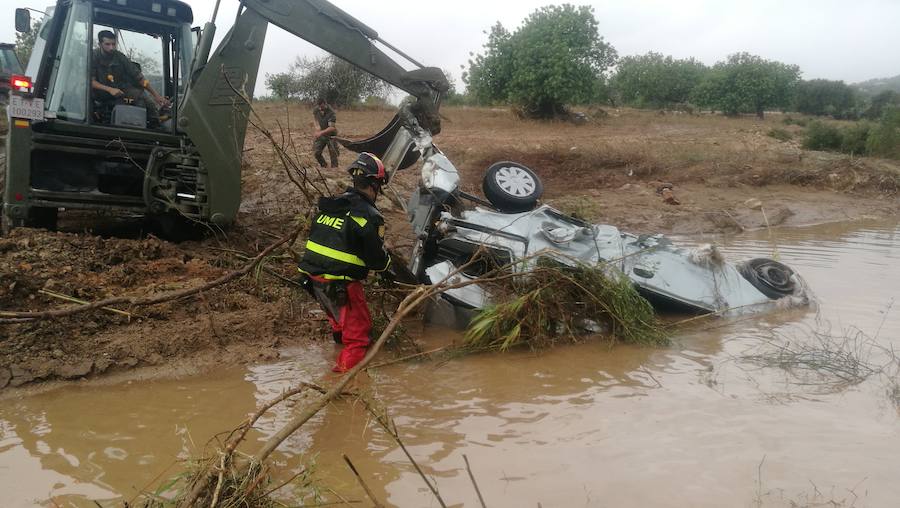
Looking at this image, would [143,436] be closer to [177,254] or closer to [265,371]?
[265,371]

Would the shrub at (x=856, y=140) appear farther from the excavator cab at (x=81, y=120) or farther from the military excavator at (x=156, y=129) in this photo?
the excavator cab at (x=81, y=120)

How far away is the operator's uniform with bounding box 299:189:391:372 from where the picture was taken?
458 centimetres

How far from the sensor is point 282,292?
6.18 m

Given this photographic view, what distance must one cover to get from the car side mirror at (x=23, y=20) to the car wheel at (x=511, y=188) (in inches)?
186

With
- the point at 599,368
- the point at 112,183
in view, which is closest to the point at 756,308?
the point at 599,368

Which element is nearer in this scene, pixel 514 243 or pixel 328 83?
pixel 514 243

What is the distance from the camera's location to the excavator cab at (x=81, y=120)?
6152mm

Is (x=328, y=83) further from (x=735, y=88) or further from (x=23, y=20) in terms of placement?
(x=735, y=88)

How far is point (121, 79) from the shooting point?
22.9ft

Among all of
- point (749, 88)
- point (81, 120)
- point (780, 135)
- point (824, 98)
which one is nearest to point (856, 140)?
point (780, 135)

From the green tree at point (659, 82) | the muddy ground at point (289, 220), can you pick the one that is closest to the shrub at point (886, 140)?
the muddy ground at point (289, 220)

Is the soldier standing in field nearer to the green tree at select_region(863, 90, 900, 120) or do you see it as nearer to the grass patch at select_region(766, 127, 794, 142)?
the grass patch at select_region(766, 127, 794, 142)

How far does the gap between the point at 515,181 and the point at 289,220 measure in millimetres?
3489

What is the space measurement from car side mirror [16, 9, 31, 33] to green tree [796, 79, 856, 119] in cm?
5814
